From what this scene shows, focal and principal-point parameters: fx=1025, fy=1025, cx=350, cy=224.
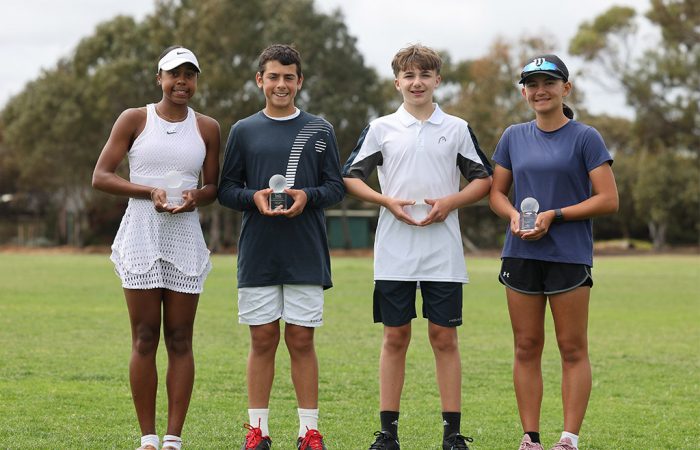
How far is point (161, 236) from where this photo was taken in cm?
589

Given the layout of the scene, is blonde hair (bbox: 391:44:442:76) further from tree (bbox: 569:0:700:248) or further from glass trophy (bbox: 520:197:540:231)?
tree (bbox: 569:0:700:248)

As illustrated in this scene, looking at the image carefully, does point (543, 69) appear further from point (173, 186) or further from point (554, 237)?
point (173, 186)

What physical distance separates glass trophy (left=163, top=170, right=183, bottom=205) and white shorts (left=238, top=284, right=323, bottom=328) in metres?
0.69

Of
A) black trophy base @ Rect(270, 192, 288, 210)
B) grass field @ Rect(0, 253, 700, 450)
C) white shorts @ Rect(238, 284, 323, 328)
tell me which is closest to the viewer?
black trophy base @ Rect(270, 192, 288, 210)

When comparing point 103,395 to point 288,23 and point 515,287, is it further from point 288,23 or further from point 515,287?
point 288,23

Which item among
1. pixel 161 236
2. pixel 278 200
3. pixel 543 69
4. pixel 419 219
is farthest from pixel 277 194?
pixel 543 69

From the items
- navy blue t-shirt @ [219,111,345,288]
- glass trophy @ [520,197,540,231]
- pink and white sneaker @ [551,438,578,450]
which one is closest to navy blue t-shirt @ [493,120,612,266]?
glass trophy @ [520,197,540,231]

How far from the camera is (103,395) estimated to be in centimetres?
847

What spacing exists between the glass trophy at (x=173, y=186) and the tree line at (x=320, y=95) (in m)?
45.9

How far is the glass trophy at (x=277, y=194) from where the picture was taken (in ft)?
19.0

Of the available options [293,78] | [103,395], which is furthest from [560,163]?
[103,395]

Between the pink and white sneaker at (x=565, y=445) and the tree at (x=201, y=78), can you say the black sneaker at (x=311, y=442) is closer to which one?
the pink and white sneaker at (x=565, y=445)

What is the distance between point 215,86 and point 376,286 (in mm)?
47312

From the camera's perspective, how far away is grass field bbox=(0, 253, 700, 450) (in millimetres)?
6926
